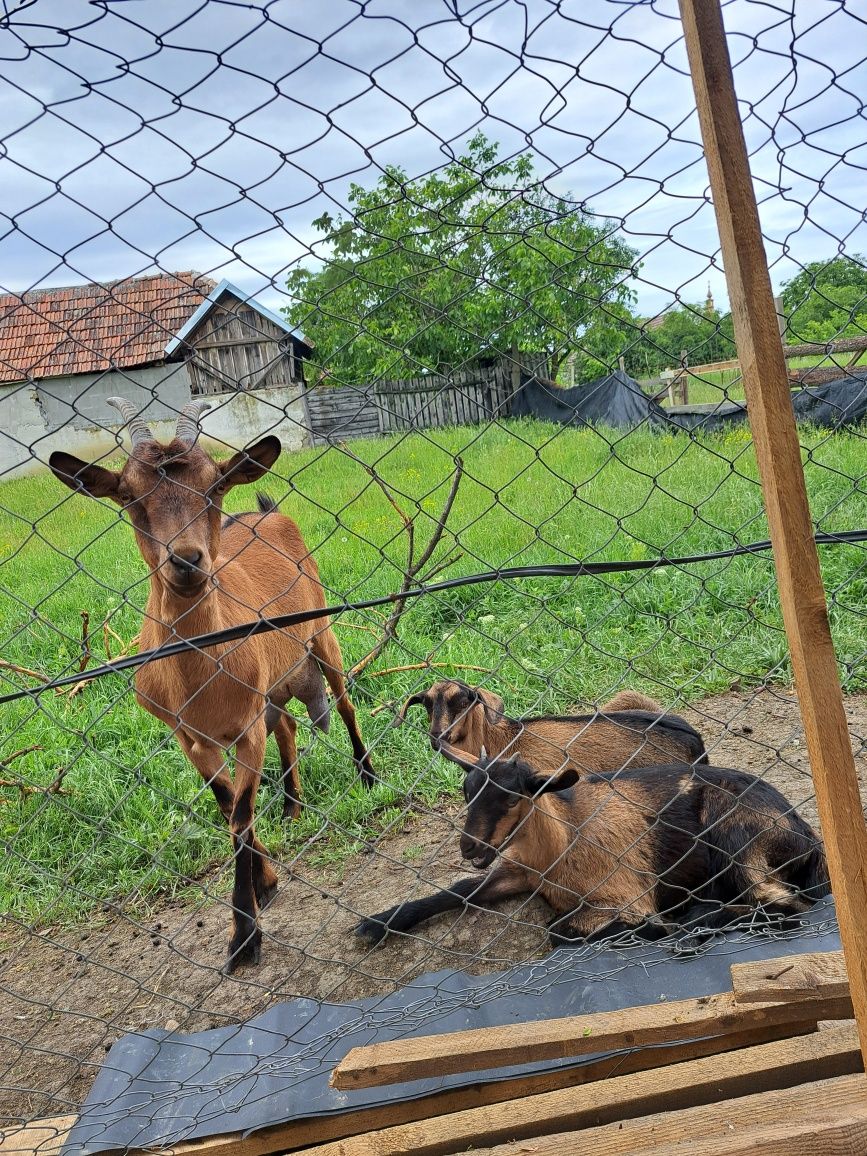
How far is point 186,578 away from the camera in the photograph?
8.30 feet

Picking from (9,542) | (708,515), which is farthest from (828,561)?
(9,542)

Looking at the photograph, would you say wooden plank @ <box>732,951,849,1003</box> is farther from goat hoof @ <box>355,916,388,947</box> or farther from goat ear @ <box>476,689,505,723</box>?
goat ear @ <box>476,689,505,723</box>

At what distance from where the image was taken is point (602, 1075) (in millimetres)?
2164

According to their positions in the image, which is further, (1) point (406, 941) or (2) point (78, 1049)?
(1) point (406, 941)

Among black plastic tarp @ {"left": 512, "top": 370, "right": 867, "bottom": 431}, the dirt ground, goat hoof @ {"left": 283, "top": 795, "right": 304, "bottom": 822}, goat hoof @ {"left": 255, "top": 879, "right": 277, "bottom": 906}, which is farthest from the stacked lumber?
black plastic tarp @ {"left": 512, "top": 370, "right": 867, "bottom": 431}

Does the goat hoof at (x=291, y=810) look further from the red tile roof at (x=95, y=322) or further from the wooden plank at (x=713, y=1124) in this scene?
the wooden plank at (x=713, y=1124)

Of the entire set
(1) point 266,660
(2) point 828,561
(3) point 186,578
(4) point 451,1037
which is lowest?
(2) point 828,561

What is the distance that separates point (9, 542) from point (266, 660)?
13.4 feet

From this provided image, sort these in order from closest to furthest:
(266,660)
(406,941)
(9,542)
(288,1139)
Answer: (288,1139) < (406,941) < (266,660) < (9,542)

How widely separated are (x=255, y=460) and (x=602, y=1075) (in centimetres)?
173

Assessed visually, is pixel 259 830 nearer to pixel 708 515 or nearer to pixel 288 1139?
pixel 288 1139

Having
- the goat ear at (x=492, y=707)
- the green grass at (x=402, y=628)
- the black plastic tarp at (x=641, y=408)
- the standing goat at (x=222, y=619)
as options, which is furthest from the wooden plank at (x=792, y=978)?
the black plastic tarp at (x=641, y=408)

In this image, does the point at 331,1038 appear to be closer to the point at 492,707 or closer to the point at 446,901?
the point at 446,901

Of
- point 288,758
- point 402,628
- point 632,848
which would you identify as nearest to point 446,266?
point 632,848
